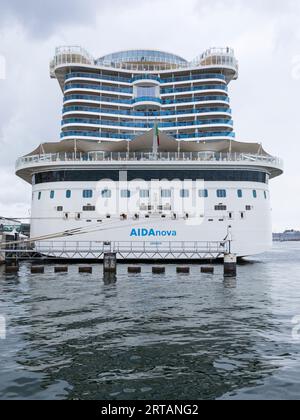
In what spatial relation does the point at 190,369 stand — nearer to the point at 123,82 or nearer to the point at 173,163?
the point at 173,163

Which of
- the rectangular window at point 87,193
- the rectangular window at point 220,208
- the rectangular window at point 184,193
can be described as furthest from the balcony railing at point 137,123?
the rectangular window at point 220,208

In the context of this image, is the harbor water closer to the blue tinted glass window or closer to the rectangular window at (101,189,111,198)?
the rectangular window at (101,189,111,198)

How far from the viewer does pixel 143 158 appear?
131 ft

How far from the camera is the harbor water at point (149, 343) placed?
8.96 m

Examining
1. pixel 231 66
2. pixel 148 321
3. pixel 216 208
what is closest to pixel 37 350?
pixel 148 321

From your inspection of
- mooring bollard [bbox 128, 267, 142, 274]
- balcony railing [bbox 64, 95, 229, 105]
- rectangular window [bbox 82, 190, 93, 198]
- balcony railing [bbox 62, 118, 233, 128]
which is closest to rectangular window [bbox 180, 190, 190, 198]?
rectangular window [bbox 82, 190, 93, 198]

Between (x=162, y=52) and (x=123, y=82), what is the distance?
1164 cm

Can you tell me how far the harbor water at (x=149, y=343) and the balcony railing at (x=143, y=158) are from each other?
62.1ft

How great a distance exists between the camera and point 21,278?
2812 cm

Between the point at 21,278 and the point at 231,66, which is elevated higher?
the point at 231,66

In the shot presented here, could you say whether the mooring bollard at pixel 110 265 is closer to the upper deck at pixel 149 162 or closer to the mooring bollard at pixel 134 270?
the mooring bollard at pixel 134 270

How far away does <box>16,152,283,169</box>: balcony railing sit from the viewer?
3966cm
